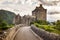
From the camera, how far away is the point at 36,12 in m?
93.4

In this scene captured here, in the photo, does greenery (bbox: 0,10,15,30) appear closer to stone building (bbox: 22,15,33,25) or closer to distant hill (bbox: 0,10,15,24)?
distant hill (bbox: 0,10,15,24)

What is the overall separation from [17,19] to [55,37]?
80.8 meters

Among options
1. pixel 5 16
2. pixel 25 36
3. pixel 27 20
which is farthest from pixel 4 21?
pixel 27 20

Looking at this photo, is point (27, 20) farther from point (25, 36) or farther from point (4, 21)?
point (25, 36)

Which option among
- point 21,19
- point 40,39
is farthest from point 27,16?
point 40,39

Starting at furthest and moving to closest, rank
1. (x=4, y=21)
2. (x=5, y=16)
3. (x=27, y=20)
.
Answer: (x=27, y=20), (x=5, y=16), (x=4, y=21)

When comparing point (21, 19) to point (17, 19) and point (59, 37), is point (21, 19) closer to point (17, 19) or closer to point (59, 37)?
point (17, 19)

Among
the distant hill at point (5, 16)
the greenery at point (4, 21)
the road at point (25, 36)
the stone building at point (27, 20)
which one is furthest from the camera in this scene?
the stone building at point (27, 20)

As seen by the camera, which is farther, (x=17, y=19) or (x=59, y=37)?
(x=17, y=19)

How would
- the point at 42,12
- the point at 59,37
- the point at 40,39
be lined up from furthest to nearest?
the point at 42,12 < the point at 40,39 < the point at 59,37

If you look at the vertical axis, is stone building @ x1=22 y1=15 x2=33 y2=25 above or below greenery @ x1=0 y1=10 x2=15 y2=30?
below

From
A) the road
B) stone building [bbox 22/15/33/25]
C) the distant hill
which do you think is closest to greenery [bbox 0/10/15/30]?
the distant hill

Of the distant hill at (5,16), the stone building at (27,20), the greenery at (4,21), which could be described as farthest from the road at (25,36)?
the stone building at (27,20)

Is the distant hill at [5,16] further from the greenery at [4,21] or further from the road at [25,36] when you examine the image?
the road at [25,36]
